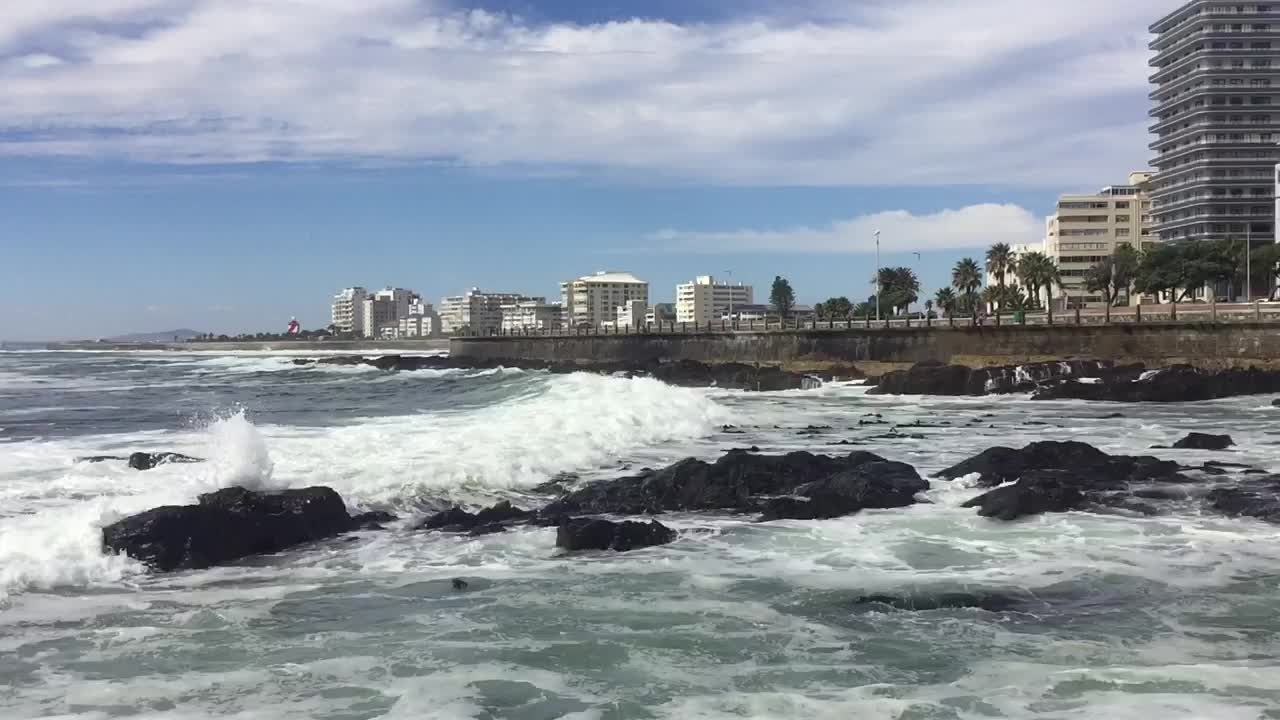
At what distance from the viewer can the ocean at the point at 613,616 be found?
19.5 ft

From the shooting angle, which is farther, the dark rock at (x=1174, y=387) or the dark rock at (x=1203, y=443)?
the dark rock at (x=1174, y=387)

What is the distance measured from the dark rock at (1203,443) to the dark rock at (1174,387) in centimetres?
1374

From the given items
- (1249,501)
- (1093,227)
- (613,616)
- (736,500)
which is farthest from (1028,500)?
(1093,227)

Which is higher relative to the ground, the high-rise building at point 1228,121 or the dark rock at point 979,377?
the high-rise building at point 1228,121

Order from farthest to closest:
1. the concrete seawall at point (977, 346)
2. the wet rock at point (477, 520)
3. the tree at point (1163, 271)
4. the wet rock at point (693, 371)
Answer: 1. the tree at point (1163, 271)
2. the wet rock at point (693, 371)
3. the concrete seawall at point (977, 346)
4. the wet rock at point (477, 520)

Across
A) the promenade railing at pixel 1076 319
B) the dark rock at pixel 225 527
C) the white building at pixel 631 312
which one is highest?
the white building at pixel 631 312

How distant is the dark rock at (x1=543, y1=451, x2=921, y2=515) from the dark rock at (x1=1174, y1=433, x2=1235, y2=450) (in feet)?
23.9

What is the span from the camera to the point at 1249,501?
38.1 ft

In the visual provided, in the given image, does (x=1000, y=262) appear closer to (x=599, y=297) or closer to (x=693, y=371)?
(x=693, y=371)

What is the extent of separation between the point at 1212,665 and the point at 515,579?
5313 millimetres

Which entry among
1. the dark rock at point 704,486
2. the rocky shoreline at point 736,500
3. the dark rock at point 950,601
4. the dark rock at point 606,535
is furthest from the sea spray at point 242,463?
the dark rock at point 950,601

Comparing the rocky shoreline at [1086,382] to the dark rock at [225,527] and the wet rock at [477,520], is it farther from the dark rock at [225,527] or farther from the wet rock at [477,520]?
the dark rock at [225,527]

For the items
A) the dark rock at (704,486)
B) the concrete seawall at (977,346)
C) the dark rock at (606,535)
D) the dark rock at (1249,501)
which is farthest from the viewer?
the concrete seawall at (977,346)

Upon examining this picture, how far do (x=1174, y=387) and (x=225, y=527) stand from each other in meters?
29.9
